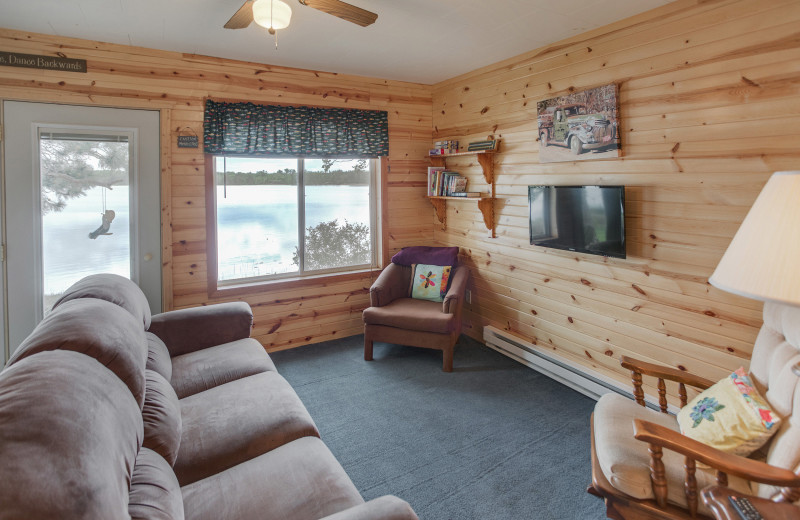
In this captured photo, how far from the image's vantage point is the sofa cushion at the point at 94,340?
1.46m

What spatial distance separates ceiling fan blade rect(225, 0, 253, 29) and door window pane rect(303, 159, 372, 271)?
1875 millimetres

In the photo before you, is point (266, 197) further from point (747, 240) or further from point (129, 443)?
point (747, 240)

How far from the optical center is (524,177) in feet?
11.8

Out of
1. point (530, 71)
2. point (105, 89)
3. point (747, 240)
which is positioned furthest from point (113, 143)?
point (747, 240)

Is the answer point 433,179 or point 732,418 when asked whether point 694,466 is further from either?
point 433,179

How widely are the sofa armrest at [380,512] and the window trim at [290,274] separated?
285 cm

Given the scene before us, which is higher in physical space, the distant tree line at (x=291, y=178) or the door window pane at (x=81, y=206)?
the distant tree line at (x=291, y=178)

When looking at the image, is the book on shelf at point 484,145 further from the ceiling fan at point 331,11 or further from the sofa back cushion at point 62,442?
the sofa back cushion at point 62,442

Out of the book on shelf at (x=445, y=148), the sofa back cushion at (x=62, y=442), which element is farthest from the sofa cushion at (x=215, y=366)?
the book on shelf at (x=445, y=148)

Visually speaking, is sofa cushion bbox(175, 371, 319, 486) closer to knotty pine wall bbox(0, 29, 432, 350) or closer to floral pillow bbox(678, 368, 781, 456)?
floral pillow bbox(678, 368, 781, 456)

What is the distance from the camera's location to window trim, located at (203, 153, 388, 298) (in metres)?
3.64

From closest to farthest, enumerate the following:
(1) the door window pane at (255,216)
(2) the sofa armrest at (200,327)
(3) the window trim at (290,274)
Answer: (2) the sofa armrest at (200,327)
(3) the window trim at (290,274)
(1) the door window pane at (255,216)

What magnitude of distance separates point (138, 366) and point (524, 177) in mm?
3007

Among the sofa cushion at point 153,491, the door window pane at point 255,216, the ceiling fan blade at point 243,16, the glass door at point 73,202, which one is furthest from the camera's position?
the door window pane at point 255,216
